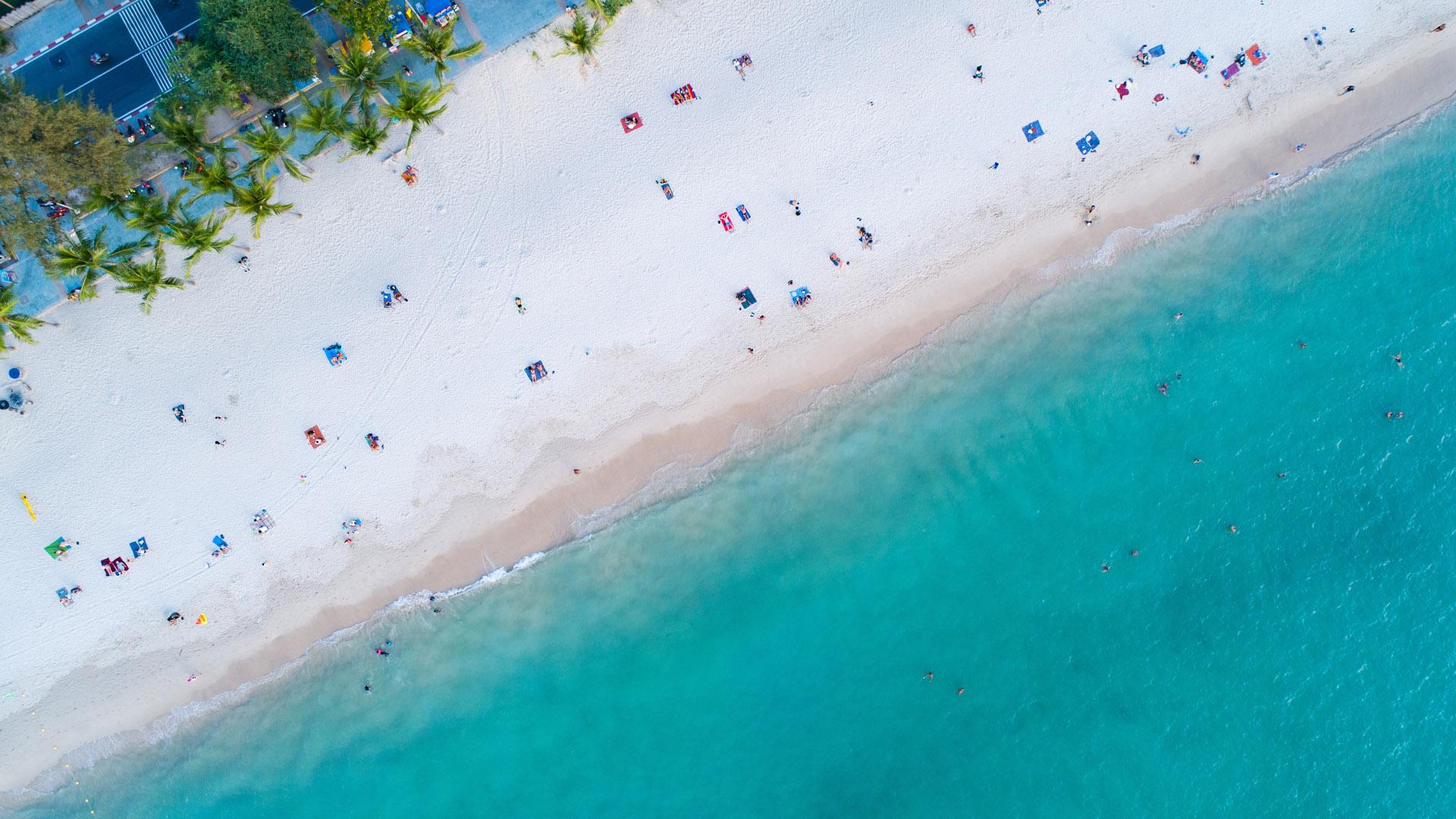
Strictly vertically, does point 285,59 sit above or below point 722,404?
above

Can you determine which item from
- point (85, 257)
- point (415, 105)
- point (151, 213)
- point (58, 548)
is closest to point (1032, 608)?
point (415, 105)

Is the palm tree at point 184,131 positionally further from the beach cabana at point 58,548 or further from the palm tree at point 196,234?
the beach cabana at point 58,548

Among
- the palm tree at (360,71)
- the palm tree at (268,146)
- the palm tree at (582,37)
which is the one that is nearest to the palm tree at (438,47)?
the palm tree at (360,71)

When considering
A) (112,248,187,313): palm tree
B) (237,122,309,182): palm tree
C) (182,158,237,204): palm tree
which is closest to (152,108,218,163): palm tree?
(182,158,237,204): palm tree

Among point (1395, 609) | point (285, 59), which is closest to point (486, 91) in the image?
point (285, 59)

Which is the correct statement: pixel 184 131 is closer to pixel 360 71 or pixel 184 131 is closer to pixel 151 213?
pixel 151 213

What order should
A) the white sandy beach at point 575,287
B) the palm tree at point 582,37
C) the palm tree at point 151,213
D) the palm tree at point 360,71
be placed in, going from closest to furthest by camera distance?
the palm tree at point 151,213 < the palm tree at point 360,71 < the palm tree at point 582,37 < the white sandy beach at point 575,287

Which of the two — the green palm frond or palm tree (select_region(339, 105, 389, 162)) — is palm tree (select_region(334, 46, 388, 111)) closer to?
palm tree (select_region(339, 105, 389, 162))

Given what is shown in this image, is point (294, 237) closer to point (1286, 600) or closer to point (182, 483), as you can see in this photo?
point (182, 483)
